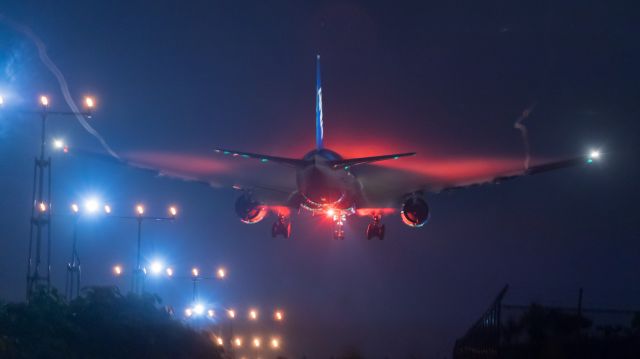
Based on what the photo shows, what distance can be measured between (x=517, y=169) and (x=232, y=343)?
10470 mm

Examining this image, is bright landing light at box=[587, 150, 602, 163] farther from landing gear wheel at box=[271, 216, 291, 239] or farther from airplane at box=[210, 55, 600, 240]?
landing gear wheel at box=[271, 216, 291, 239]

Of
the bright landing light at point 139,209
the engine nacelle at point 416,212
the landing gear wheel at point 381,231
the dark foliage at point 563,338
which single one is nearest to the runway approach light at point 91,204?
the bright landing light at point 139,209

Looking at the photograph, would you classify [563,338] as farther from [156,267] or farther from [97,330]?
[97,330]

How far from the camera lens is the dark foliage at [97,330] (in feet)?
46.4

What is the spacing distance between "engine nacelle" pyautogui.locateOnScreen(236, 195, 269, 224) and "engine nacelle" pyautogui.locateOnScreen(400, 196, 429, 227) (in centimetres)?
512

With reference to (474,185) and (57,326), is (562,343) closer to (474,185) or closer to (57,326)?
(474,185)

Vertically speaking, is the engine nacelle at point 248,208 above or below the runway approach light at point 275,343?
above

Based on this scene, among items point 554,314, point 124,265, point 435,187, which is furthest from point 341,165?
point 124,265

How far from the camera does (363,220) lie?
2992cm

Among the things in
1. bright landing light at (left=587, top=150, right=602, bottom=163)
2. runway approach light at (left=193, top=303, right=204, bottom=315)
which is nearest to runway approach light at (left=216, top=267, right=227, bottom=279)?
runway approach light at (left=193, top=303, right=204, bottom=315)

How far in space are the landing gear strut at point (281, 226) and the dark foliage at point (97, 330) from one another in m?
8.22

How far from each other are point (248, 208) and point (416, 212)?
594cm

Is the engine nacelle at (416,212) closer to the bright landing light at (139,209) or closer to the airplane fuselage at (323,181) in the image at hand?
the airplane fuselage at (323,181)

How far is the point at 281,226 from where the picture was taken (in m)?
26.8
